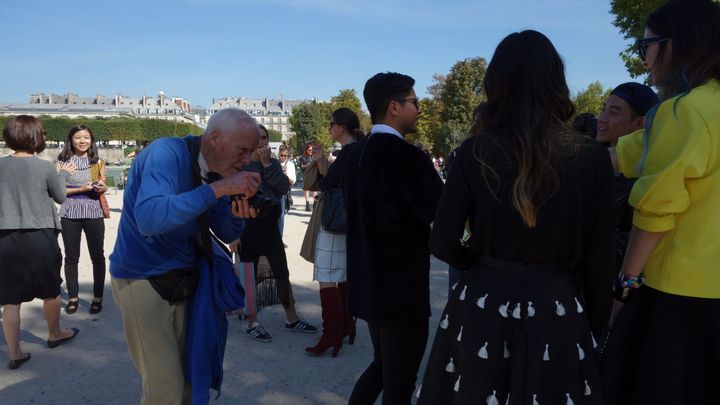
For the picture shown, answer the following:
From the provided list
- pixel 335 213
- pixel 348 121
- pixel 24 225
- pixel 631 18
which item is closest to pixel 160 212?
pixel 335 213

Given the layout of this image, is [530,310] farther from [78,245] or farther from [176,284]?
[78,245]

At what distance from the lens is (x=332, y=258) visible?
4340 mm

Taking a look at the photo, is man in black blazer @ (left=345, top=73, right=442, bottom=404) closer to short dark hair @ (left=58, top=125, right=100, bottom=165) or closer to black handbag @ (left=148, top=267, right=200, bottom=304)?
black handbag @ (left=148, top=267, right=200, bottom=304)

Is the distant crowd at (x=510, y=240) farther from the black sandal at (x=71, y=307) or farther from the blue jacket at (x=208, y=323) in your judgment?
the black sandal at (x=71, y=307)

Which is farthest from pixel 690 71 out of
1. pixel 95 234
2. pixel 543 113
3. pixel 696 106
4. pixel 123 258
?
pixel 95 234

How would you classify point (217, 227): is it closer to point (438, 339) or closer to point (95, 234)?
point (438, 339)

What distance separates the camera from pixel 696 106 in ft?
5.71

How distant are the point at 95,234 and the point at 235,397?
9.48 feet

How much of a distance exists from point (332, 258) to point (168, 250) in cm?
199

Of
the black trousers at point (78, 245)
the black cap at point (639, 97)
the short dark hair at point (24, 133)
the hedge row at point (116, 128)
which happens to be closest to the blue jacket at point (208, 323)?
the black cap at point (639, 97)

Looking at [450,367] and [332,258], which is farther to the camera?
[332,258]

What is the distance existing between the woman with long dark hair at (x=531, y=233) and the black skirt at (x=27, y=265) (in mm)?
4044

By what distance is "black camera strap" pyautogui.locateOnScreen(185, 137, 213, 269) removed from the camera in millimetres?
2424

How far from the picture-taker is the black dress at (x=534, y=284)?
1.73 m
